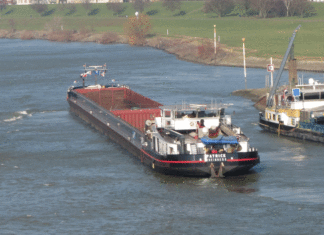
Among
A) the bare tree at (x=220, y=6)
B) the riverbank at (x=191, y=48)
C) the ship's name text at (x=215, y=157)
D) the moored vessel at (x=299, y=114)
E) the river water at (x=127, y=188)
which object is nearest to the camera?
the river water at (x=127, y=188)

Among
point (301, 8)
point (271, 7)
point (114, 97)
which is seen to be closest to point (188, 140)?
point (114, 97)

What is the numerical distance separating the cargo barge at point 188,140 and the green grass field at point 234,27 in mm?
54516

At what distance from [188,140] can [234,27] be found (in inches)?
4243

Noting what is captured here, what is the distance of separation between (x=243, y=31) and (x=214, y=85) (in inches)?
2380

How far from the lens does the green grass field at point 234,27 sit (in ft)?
348

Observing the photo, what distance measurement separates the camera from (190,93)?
70438 mm

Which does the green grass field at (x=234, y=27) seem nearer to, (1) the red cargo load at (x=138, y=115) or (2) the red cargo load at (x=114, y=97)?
(2) the red cargo load at (x=114, y=97)

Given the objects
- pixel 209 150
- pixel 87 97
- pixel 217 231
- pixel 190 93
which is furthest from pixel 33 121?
pixel 217 231

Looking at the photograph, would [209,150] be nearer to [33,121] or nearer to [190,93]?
[33,121]

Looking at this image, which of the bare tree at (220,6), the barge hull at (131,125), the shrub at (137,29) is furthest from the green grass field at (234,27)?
the barge hull at (131,125)

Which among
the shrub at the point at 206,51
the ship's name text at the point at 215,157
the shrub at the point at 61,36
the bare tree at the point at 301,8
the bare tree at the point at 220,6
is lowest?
the ship's name text at the point at 215,157

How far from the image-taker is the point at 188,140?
36719mm

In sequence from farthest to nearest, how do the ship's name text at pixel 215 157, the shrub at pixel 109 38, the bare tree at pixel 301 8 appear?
the shrub at pixel 109 38, the bare tree at pixel 301 8, the ship's name text at pixel 215 157

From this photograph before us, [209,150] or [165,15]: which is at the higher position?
[165,15]
